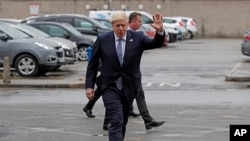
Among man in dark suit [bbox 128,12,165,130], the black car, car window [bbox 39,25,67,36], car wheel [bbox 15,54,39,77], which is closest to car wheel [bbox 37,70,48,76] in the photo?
car wheel [bbox 15,54,39,77]

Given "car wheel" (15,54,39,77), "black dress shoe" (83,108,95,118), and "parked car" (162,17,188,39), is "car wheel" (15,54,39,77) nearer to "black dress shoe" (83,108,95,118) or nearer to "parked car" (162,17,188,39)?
"black dress shoe" (83,108,95,118)

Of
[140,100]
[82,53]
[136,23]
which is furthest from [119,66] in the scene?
[82,53]

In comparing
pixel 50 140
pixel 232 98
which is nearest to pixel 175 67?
pixel 232 98

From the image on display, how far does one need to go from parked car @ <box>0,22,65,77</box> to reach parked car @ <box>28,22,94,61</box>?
5.81m

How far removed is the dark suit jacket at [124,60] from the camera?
926 cm

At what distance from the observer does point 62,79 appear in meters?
21.9

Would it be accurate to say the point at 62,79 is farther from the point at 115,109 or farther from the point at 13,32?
the point at 115,109

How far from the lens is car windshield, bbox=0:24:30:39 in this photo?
23.1 m

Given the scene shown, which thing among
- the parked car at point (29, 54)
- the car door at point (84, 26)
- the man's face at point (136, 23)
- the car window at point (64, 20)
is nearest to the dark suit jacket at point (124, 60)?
the man's face at point (136, 23)

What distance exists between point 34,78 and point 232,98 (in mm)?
7195

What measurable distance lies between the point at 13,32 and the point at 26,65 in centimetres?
143

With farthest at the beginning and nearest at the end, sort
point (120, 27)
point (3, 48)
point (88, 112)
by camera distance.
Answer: point (3, 48), point (88, 112), point (120, 27)

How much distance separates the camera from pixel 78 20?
108ft

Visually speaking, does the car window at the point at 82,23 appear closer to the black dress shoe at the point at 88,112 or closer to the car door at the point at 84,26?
the car door at the point at 84,26
